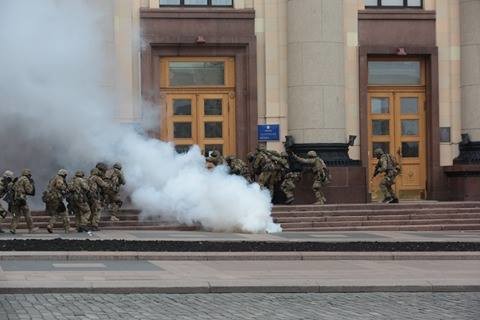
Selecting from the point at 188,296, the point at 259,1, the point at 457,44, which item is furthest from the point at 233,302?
the point at 457,44

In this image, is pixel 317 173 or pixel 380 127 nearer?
pixel 317 173

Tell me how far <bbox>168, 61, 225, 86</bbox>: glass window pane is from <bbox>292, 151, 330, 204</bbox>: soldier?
13.1ft

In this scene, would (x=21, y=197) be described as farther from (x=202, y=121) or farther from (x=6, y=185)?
(x=202, y=121)

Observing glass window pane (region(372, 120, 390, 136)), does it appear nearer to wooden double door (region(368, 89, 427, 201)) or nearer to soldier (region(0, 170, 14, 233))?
wooden double door (region(368, 89, 427, 201))

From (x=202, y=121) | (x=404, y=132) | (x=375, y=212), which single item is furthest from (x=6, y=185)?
(x=404, y=132)

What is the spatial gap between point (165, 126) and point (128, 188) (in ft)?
14.0

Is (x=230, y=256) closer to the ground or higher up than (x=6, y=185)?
closer to the ground

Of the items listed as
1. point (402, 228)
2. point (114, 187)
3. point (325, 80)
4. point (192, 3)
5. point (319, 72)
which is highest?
point (192, 3)

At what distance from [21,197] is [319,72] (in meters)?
10.00

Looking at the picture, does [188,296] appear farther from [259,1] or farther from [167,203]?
[259,1]

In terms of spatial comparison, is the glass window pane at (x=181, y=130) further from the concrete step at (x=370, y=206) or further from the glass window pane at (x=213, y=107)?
the concrete step at (x=370, y=206)

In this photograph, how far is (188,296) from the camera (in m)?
11.6

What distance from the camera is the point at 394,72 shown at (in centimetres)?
2694

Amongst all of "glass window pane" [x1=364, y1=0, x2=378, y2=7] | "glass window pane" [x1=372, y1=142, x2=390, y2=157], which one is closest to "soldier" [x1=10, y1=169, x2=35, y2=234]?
"glass window pane" [x1=372, y1=142, x2=390, y2=157]
